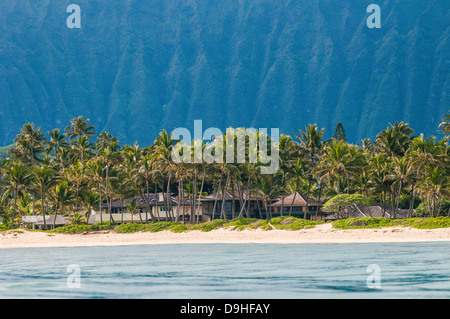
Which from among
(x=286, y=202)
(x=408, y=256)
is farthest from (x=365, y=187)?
(x=408, y=256)

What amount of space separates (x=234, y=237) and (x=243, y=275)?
3323cm

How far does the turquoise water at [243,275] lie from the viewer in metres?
23.3

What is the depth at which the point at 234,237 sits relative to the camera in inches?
2467

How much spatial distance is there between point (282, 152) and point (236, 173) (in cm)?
1258

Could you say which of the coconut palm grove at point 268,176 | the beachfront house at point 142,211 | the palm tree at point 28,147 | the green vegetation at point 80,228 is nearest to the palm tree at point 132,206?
the beachfront house at point 142,211

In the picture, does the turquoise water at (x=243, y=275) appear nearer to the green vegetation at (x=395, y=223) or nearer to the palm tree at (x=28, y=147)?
the green vegetation at (x=395, y=223)

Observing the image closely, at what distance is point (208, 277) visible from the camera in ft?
94.4

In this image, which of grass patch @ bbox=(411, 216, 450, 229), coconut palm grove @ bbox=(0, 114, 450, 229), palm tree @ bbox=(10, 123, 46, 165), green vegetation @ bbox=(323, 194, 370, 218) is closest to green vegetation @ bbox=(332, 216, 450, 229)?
grass patch @ bbox=(411, 216, 450, 229)

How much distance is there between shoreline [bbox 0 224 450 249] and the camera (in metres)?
53.3

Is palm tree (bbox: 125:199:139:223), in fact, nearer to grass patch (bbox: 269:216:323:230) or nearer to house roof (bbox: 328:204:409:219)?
grass patch (bbox: 269:216:323:230)

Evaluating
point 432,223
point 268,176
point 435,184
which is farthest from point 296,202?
point 432,223

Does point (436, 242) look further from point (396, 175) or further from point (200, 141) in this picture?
point (200, 141)

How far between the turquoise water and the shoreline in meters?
7.95

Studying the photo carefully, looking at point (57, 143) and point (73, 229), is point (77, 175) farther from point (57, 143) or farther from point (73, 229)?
point (57, 143)
